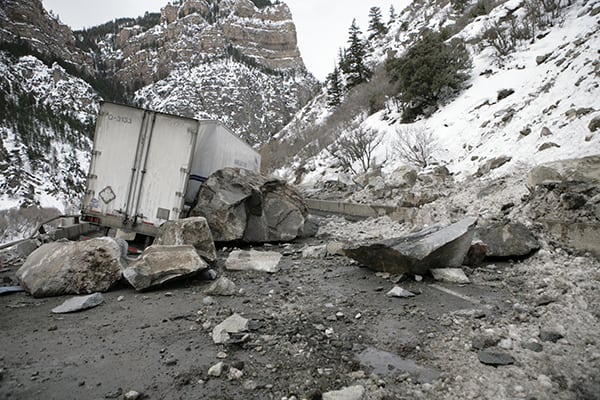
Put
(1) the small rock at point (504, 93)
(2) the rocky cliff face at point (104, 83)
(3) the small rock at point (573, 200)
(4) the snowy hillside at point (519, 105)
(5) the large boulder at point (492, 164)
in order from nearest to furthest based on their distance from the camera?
1. (3) the small rock at point (573, 200)
2. (4) the snowy hillside at point (519, 105)
3. (5) the large boulder at point (492, 164)
4. (1) the small rock at point (504, 93)
5. (2) the rocky cliff face at point (104, 83)

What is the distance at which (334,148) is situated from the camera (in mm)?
26812

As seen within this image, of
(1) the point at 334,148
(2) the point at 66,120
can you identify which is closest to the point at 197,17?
(2) the point at 66,120

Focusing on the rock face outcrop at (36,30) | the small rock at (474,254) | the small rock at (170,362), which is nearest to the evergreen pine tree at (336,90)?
the small rock at (474,254)

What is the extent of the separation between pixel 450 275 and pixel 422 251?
54 cm

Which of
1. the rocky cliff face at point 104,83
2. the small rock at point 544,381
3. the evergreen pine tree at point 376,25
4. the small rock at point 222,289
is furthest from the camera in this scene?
the rocky cliff face at point 104,83

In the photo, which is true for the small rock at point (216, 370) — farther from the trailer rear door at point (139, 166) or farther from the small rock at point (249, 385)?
the trailer rear door at point (139, 166)

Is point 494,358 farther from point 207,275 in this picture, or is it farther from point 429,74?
point 429,74

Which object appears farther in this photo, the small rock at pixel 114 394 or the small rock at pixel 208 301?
the small rock at pixel 208 301

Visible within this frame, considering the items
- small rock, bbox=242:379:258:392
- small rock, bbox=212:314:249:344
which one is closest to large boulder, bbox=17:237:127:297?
small rock, bbox=212:314:249:344

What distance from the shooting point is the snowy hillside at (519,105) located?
344 inches

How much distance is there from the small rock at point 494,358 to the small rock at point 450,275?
183 centimetres

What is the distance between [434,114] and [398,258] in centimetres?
2007

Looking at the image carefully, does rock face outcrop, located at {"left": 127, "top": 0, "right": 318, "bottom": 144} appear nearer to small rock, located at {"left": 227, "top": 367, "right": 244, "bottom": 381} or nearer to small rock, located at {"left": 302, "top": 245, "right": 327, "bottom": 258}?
small rock, located at {"left": 302, "top": 245, "right": 327, "bottom": 258}

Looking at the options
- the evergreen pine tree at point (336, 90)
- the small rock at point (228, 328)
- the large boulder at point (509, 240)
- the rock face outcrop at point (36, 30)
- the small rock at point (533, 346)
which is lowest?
the small rock at point (228, 328)
